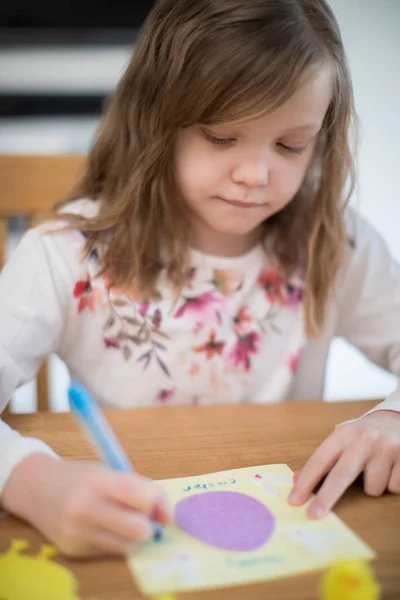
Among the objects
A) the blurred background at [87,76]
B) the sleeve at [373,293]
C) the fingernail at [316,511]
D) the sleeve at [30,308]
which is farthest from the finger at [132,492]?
the blurred background at [87,76]

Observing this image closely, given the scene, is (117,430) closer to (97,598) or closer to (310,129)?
(97,598)

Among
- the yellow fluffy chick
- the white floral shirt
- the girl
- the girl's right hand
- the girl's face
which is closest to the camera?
the yellow fluffy chick

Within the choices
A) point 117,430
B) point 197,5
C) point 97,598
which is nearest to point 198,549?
point 97,598

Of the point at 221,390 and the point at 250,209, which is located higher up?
the point at 250,209

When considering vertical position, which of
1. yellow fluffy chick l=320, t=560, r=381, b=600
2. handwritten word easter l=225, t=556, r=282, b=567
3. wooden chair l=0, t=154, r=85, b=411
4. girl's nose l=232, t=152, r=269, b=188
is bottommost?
handwritten word easter l=225, t=556, r=282, b=567

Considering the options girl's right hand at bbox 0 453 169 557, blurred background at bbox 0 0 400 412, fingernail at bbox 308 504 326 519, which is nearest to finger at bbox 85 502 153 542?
girl's right hand at bbox 0 453 169 557

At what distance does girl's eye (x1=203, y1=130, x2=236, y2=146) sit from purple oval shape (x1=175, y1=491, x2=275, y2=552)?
1.14ft

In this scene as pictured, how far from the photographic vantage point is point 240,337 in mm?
876

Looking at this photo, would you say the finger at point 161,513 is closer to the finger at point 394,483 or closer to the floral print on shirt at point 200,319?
the finger at point 394,483

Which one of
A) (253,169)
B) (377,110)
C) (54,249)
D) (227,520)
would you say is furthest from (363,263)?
(377,110)

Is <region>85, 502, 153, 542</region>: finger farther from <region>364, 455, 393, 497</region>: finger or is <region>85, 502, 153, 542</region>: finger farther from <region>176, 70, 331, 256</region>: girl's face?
<region>176, 70, 331, 256</region>: girl's face

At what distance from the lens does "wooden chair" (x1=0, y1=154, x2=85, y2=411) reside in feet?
3.04

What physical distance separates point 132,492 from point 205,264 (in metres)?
0.46

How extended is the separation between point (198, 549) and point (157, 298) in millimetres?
420
